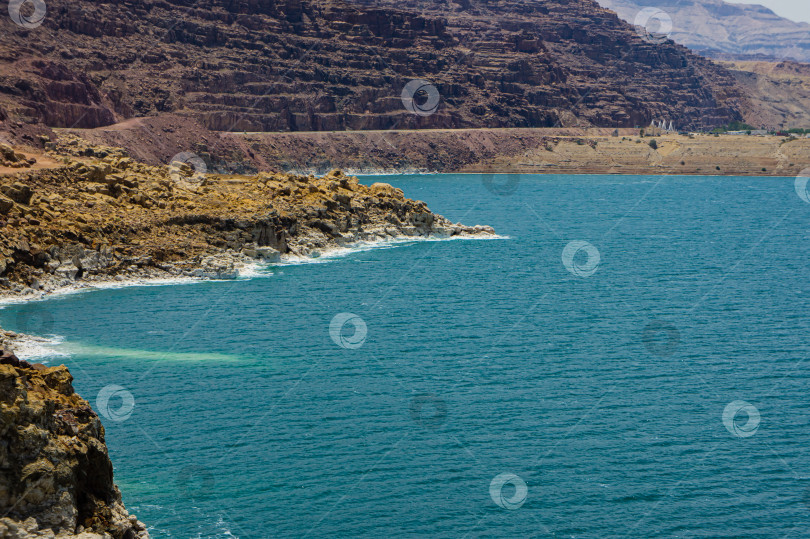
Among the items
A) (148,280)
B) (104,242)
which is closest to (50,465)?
(148,280)

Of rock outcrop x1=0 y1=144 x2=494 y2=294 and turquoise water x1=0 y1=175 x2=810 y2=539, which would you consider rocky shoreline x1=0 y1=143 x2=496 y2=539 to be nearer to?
rock outcrop x1=0 y1=144 x2=494 y2=294

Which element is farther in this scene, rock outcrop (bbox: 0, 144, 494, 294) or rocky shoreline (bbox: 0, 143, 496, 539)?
rock outcrop (bbox: 0, 144, 494, 294)

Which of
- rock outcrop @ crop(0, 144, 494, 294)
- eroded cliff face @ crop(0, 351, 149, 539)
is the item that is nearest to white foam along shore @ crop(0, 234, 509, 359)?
rock outcrop @ crop(0, 144, 494, 294)

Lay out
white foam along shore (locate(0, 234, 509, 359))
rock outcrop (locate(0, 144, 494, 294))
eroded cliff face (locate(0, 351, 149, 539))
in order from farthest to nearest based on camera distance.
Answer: rock outcrop (locate(0, 144, 494, 294)) → white foam along shore (locate(0, 234, 509, 359)) → eroded cliff face (locate(0, 351, 149, 539))

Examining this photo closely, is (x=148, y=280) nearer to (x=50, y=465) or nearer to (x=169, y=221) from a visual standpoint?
(x=169, y=221)

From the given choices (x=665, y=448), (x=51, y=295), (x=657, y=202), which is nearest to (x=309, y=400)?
(x=665, y=448)

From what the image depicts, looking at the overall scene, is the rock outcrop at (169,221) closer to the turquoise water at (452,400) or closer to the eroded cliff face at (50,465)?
the turquoise water at (452,400)

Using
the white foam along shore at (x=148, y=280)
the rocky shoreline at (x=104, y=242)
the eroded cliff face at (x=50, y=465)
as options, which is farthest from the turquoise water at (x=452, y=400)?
the eroded cliff face at (x=50, y=465)
